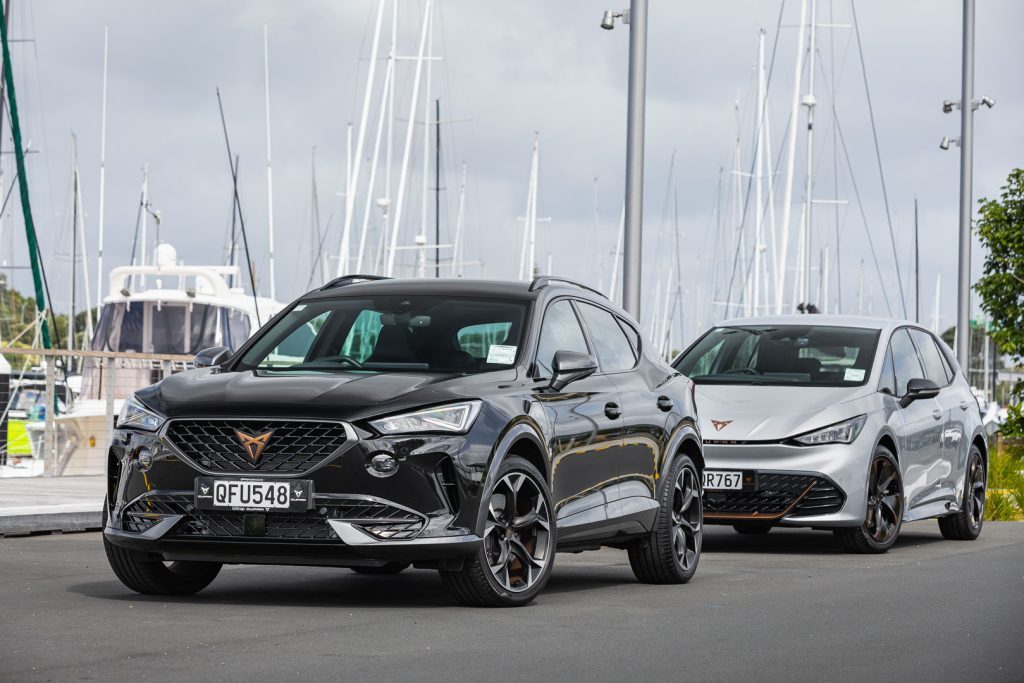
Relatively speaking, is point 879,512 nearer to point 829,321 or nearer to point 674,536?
point 829,321

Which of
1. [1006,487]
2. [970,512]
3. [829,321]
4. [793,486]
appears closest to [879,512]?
[793,486]

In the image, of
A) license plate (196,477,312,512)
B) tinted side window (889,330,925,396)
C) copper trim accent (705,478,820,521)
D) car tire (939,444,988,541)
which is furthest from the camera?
car tire (939,444,988,541)

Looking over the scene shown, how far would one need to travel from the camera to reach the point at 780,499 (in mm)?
12641

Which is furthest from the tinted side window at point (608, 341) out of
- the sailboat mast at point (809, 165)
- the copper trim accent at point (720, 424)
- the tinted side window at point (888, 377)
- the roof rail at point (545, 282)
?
the sailboat mast at point (809, 165)

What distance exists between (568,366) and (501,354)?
36cm

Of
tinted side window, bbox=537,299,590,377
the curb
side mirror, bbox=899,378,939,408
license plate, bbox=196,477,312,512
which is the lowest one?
the curb

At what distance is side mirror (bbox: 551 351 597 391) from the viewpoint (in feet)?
29.9

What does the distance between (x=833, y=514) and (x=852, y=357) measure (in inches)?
68.0

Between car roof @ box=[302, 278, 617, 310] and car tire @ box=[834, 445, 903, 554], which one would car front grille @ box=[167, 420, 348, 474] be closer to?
car roof @ box=[302, 278, 617, 310]

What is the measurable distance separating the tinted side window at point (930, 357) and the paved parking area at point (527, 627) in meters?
3.47

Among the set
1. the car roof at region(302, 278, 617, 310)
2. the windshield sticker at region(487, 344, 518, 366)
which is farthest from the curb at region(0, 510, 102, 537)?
the windshield sticker at region(487, 344, 518, 366)

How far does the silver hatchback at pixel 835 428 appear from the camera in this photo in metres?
12.7

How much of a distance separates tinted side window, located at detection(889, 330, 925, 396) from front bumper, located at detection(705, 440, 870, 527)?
4.83ft

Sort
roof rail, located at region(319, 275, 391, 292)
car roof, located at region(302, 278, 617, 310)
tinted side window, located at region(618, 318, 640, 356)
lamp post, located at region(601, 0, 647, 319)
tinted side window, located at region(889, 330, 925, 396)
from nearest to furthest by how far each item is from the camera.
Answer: car roof, located at region(302, 278, 617, 310)
roof rail, located at region(319, 275, 391, 292)
tinted side window, located at region(618, 318, 640, 356)
tinted side window, located at region(889, 330, 925, 396)
lamp post, located at region(601, 0, 647, 319)
